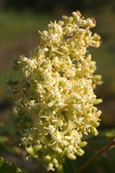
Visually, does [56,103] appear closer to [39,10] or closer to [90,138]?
[90,138]

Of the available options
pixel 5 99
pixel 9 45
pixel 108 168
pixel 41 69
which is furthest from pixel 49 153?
pixel 9 45

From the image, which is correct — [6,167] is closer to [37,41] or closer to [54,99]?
[54,99]

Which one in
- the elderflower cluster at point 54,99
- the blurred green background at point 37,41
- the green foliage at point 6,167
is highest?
the blurred green background at point 37,41

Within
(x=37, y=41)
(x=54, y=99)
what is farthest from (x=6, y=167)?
(x=37, y=41)

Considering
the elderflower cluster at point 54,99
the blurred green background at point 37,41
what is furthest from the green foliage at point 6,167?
the blurred green background at point 37,41

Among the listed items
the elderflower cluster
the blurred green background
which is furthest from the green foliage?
the blurred green background

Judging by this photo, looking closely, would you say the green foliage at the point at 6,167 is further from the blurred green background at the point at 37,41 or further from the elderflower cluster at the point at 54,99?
the blurred green background at the point at 37,41
